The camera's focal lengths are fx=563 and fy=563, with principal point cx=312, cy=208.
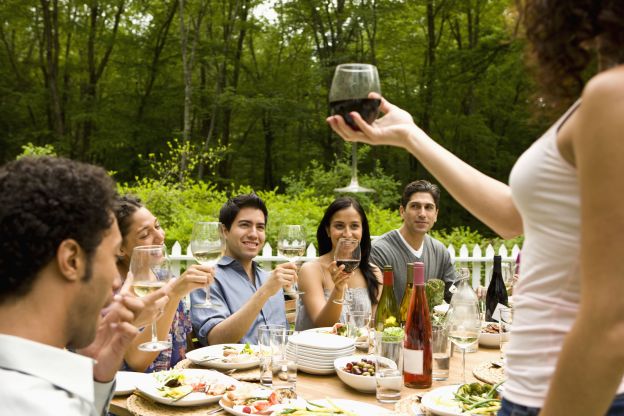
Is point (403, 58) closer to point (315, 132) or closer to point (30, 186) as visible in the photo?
point (315, 132)

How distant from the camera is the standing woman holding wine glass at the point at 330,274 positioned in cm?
330

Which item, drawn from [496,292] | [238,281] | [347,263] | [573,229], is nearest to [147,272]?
[347,263]

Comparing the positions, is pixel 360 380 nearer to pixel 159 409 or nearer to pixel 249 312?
pixel 159 409

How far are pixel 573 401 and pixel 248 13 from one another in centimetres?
1521

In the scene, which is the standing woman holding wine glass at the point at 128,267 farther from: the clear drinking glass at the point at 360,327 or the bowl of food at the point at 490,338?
the bowl of food at the point at 490,338

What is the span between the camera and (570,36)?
906 millimetres

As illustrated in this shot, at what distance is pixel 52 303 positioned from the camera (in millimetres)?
1142

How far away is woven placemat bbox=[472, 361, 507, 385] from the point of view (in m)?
2.19

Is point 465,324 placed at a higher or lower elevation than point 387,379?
higher

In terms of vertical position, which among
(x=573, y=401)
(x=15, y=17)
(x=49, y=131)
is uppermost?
(x=15, y=17)

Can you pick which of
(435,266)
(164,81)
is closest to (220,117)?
(164,81)

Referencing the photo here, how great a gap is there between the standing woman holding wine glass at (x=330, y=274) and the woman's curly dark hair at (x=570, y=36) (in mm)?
2180

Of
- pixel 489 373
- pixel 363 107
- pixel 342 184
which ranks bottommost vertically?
pixel 489 373

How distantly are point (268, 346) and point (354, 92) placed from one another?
37.5 inches
